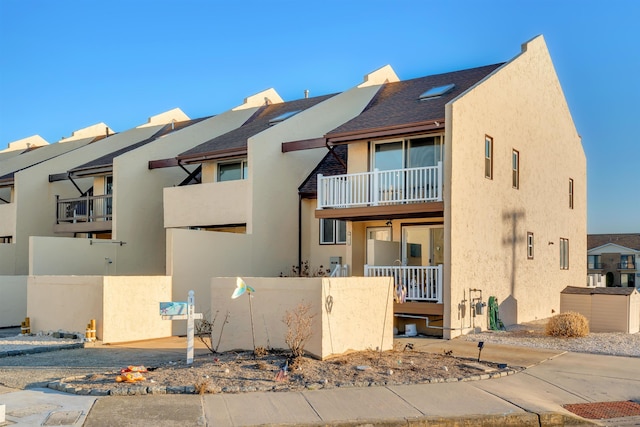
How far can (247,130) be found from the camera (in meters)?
25.2

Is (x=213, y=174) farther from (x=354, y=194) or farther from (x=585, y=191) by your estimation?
(x=585, y=191)

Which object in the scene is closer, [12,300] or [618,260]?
[12,300]

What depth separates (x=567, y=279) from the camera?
79.8 ft

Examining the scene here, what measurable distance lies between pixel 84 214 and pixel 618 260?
71.3 meters

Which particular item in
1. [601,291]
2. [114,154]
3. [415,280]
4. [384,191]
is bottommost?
[601,291]

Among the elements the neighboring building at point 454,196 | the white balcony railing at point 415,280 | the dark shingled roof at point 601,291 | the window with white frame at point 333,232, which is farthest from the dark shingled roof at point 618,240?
the white balcony railing at point 415,280

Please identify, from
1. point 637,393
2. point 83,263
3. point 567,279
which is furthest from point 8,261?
point 637,393

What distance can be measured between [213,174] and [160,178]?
2.58 metres

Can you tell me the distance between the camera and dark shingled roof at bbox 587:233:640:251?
Answer: 265 feet

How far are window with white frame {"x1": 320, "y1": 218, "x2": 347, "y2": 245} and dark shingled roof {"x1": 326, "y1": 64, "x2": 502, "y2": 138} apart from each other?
3.34m

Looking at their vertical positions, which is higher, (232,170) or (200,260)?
(232,170)

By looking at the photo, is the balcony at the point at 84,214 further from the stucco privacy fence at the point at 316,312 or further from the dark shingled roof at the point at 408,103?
the stucco privacy fence at the point at 316,312

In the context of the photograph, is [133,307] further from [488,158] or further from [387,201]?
[488,158]

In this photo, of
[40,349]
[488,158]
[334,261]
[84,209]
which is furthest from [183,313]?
[84,209]
